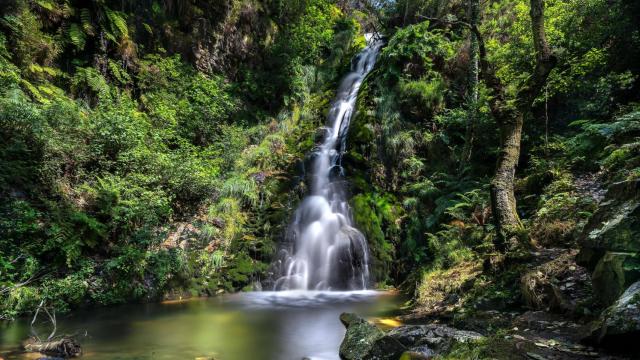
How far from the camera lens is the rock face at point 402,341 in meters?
4.11

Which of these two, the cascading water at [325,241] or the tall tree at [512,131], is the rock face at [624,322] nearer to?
the tall tree at [512,131]

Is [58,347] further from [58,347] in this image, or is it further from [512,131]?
[512,131]

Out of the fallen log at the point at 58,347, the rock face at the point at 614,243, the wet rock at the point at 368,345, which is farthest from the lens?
the fallen log at the point at 58,347

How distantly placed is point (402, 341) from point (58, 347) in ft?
15.0

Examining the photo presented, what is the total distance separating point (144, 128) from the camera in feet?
36.6

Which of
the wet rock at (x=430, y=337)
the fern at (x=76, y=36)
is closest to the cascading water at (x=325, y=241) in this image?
the wet rock at (x=430, y=337)

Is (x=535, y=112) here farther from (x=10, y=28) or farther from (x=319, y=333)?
(x=10, y=28)

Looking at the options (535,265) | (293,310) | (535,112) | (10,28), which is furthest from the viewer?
(535,112)

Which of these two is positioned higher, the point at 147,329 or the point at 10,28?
the point at 10,28

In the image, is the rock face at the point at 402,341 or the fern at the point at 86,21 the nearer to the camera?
the rock face at the point at 402,341

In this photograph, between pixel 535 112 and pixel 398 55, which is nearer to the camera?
pixel 535 112

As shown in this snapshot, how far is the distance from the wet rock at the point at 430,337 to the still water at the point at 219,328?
136 cm

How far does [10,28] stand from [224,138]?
6.39 m

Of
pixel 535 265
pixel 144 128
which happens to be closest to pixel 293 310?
pixel 535 265
